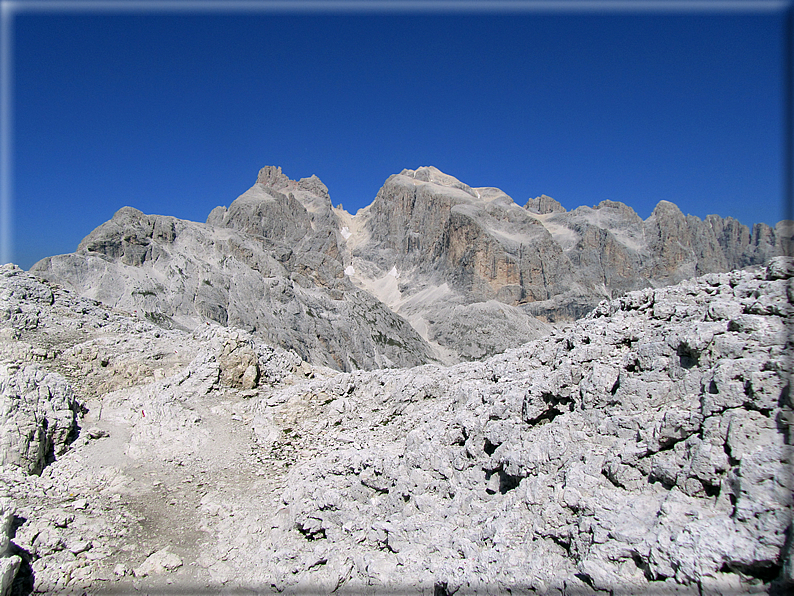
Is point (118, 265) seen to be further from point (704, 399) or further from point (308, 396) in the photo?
point (704, 399)

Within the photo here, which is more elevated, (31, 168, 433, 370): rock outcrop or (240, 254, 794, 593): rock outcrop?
(31, 168, 433, 370): rock outcrop

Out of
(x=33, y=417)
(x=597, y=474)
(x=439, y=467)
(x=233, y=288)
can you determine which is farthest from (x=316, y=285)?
(x=597, y=474)

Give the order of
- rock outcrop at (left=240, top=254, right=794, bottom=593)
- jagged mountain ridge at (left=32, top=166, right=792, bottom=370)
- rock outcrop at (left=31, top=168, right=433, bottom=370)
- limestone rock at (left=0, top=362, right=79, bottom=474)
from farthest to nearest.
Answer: jagged mountain ridge at (left=32, top=166, right=792, bottom=370) → rock outcrop at (left=31, top=168, right=433, bottom=370) → limestone rock at (left=0, top=362, right=79, bottom=474) → rock outcrop at (left=240, top=254, right=794, bottom=593)

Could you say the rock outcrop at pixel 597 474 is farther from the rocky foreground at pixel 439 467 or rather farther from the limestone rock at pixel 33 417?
the limestone rock at pixel 33 417

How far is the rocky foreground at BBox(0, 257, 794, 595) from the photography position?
25.0ft

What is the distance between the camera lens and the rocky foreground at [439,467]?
7.61m

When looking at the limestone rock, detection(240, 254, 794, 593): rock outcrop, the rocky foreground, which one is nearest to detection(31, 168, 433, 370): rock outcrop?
the limestone rock

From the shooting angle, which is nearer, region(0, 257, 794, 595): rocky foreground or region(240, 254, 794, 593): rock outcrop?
region(240, 254, 794, 593): rock outcrop

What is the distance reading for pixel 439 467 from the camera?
13.7 meters

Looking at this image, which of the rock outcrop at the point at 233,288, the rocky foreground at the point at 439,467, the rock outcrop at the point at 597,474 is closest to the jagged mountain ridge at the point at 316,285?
the rock outcrop at the point at 233,288

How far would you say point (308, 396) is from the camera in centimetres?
2208

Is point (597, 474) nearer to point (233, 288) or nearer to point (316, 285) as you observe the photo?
point (233, 288)

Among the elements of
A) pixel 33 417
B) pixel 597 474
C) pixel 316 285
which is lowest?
pixel 33 417

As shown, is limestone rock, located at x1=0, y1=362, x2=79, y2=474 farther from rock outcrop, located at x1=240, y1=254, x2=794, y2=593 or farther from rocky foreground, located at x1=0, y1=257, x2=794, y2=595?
rock outcrop, located at x1=240, y1=254, x2=794, y2=593
